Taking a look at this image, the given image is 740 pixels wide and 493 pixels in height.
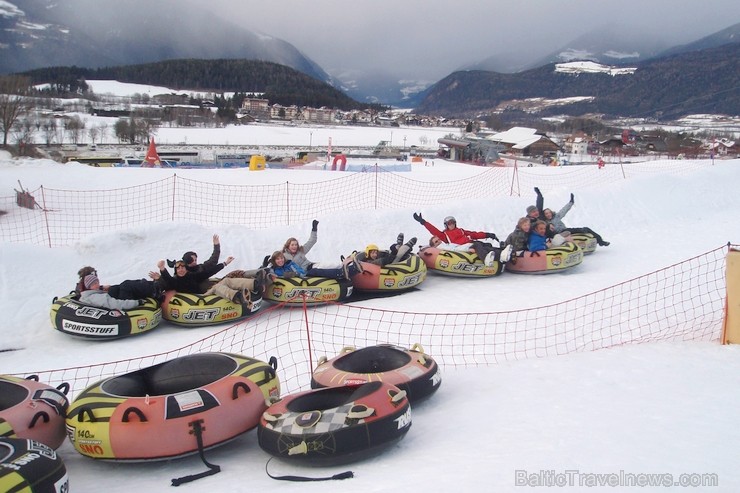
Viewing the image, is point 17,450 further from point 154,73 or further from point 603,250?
point 154,73

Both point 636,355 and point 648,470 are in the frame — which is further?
point 636,355

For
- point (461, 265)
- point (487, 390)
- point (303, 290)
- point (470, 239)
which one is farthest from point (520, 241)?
point (487, 390)

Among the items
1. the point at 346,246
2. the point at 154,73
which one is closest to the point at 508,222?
the point at 346,246

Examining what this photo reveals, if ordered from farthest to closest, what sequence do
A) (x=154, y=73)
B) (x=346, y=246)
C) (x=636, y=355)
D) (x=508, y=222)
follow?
(x=154, y=73), (x=508, y=222), (x=346, y=246), (x=636, y=355)

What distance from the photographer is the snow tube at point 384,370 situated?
17.6 ft

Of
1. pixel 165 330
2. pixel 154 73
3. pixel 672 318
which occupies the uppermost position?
pixel 154 73

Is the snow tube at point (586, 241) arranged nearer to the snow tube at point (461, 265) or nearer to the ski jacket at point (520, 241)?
the ski jacket at point (520, 241)

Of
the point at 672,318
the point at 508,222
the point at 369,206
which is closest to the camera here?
the point at 672,318

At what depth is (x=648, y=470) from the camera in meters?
3.57

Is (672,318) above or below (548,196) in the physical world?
below

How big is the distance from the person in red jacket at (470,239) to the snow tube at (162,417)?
21.9ft

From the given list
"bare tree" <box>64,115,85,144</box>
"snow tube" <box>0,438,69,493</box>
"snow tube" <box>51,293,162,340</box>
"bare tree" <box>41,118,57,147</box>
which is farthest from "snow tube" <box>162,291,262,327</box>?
"bare tree" <box>64,115,85,144</box>

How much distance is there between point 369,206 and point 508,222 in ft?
12.7

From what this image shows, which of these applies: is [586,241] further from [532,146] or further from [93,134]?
[93,134]
